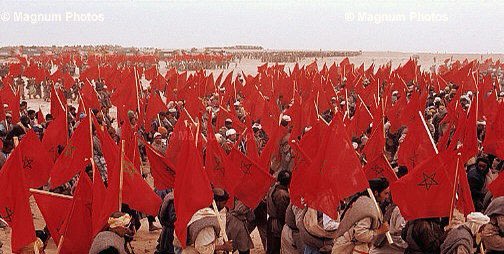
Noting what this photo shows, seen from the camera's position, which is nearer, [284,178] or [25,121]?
[284,178]

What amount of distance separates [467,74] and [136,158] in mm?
14318

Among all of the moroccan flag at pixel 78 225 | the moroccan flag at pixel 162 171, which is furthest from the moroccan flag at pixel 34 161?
the moroccan flag at pixel 78 225

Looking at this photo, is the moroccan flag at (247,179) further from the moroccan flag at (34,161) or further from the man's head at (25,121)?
the man's head at (25,121)

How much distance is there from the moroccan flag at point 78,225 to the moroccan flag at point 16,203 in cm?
38

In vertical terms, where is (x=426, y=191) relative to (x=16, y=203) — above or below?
above

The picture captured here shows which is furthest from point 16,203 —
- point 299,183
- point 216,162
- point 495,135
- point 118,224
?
point 495,135

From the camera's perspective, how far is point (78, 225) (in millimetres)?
4887

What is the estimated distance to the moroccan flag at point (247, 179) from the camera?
20.2 feet

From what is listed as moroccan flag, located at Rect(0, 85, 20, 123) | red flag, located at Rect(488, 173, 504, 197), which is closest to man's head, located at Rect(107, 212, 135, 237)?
red flag, located at Rect(488, 173, 504, 197)

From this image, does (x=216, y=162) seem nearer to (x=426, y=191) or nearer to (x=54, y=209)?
(x=54, y=209)

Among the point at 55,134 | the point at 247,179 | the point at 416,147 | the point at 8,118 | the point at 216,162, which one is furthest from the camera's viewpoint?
the point at 8,118

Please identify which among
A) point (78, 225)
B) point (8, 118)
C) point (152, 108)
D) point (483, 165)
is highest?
point (483, 165)

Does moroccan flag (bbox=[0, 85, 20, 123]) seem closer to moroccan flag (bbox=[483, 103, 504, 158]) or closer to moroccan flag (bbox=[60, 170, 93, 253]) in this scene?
moroccan flag (bbox=[60, 170, 93, 253])

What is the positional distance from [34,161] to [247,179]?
3.28 metres
